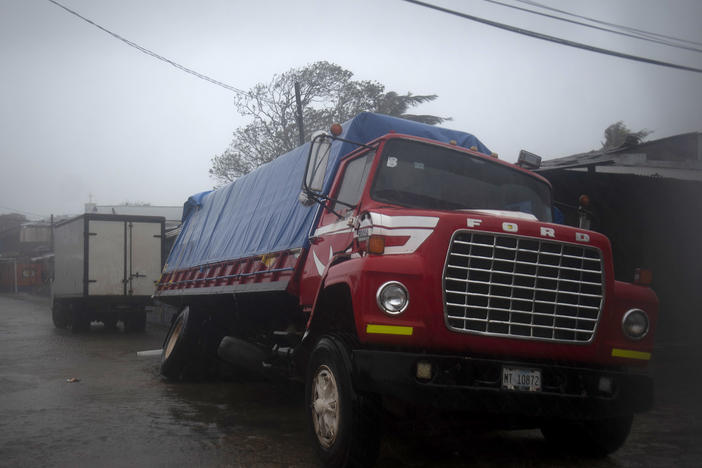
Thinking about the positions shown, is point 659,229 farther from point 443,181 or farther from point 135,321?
point 135,321

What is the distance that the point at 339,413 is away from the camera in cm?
468

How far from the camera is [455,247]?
4621 mm

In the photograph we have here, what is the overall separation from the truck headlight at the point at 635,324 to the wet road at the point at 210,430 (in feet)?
3.59

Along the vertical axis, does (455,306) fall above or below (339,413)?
above

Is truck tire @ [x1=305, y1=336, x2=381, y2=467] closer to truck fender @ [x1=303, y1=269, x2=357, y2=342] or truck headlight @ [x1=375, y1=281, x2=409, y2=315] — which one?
truck fender @ [x1=303, y1=269, x2=357, y2=342]

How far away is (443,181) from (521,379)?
71.5 inches

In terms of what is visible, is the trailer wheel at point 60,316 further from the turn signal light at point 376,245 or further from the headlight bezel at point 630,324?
the headlight bezel at point 630,324

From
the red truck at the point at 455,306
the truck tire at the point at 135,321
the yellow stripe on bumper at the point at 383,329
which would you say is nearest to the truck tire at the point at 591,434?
the red truck at the point at 455,306

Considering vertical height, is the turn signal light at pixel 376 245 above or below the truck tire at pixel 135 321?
above

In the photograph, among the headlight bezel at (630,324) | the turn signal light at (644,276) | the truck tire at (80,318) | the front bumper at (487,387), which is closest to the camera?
the front bumper at (487,387)

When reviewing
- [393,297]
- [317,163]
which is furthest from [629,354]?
[317,163]

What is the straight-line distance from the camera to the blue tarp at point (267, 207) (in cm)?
682

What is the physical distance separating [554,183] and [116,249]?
11.9m

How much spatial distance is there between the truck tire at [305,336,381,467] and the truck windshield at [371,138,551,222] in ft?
4.40
